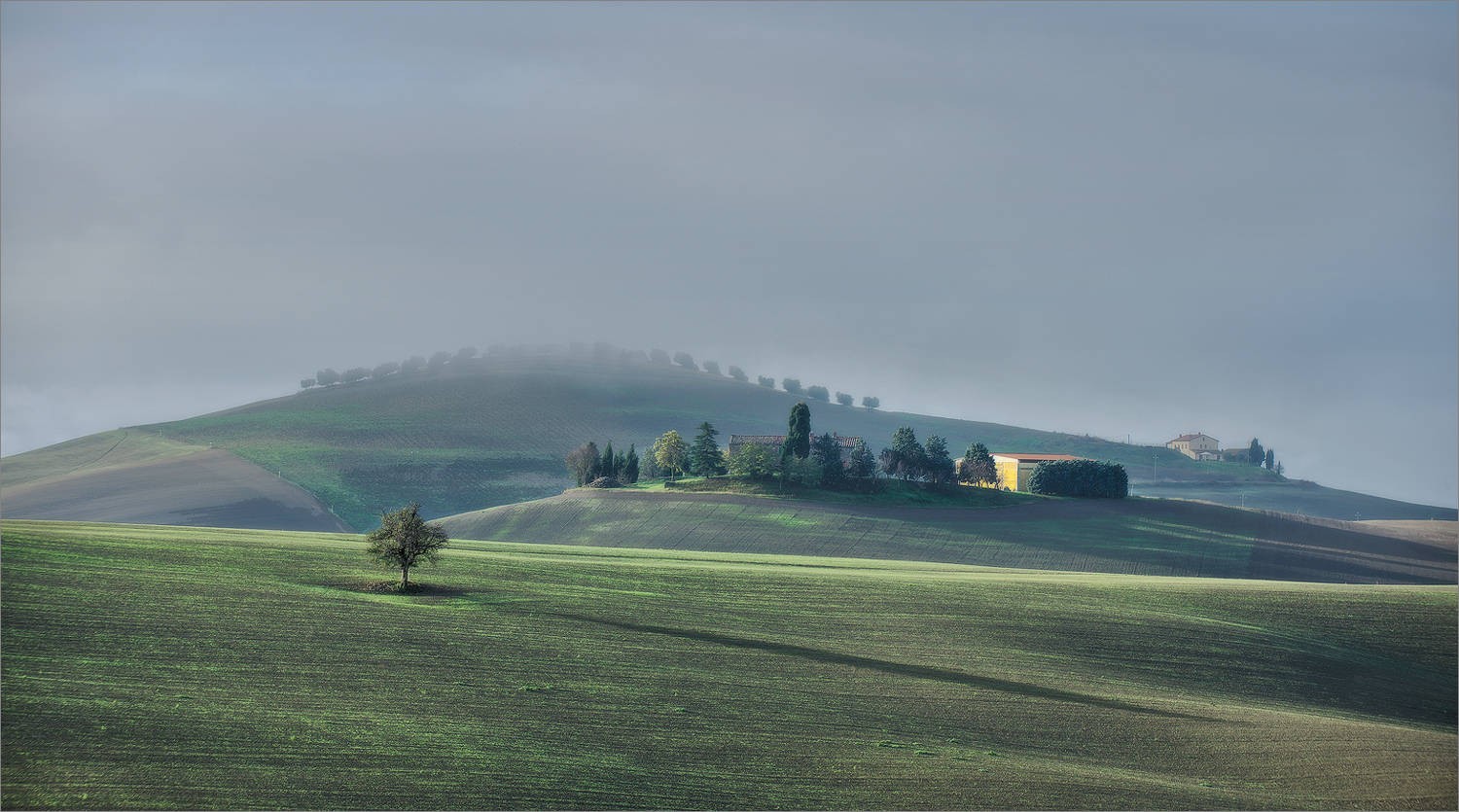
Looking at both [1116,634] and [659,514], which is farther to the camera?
[659,514]

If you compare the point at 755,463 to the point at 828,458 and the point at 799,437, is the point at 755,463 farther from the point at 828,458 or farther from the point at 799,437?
the point at 828,458

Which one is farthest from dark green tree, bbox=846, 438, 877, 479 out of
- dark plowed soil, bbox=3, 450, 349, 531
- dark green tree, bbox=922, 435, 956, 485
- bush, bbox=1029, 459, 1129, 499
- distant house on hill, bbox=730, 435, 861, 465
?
dark plowed soil, bbox=3, 450, 349, 531

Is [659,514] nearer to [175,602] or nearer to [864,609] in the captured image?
[864,609]

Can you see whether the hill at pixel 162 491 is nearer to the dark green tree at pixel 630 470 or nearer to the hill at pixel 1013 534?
the hill at pixel 1013 534

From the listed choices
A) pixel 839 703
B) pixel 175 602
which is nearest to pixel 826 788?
pixel 839 703

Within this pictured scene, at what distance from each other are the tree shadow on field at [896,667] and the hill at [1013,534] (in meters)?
53.1

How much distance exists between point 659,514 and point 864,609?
60166 millimetres

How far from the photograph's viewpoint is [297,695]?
30.2 meters

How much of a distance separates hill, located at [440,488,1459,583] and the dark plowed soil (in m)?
29.1

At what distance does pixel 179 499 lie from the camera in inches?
5335

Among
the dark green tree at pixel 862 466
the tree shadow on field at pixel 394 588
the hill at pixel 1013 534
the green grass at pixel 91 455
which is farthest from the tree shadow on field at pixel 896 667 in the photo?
the green grass at pixel 91 455

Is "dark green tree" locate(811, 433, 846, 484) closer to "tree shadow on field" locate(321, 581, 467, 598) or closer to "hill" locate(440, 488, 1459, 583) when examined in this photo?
"hill" locate(440, 488, 1459, 583)

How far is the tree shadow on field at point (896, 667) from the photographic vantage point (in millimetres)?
38906

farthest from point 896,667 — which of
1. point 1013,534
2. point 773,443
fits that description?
point 773,443
